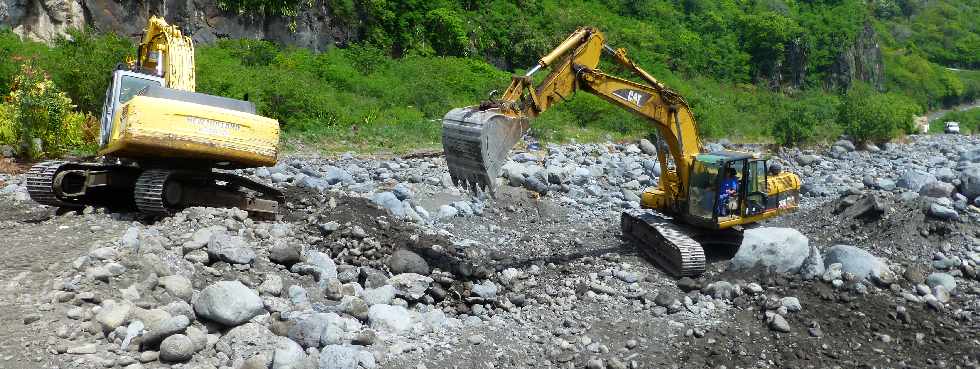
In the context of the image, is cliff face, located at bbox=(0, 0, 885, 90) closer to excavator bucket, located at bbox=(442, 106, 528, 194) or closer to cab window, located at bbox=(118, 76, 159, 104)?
cab window, located at bbox=(118, 76, 159, 104)

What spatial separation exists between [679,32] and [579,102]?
22.5 m

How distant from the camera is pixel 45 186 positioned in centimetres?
792

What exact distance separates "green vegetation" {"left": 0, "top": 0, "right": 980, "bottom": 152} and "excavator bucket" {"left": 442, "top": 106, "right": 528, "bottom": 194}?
29.6ft

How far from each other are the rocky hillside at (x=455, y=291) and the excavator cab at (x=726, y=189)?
428mm

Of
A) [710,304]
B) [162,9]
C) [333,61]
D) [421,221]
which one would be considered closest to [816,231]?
[710,304]

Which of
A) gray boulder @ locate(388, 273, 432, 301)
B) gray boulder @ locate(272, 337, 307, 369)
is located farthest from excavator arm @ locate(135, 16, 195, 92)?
gray boulder @ locate(272, 337, 307, 369)

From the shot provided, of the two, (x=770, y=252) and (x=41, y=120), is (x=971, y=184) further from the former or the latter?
(x=41, y=120)

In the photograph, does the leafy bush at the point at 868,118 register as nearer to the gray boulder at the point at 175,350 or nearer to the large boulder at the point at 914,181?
the large boulder at the point at 914,181

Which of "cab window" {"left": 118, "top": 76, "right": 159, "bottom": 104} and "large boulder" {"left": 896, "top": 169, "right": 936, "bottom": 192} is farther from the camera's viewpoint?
"large boulder" {"left": 896, "top": 169, "right": 936, "bottom": 192}

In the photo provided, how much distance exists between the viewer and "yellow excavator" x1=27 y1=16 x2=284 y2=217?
23.4 ft

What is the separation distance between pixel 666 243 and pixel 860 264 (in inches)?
77.4

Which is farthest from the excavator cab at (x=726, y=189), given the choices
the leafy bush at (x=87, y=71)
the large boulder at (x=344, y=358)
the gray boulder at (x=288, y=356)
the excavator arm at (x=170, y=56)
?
the leafy bush at (x=87, y=71)

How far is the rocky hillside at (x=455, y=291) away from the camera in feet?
16.7

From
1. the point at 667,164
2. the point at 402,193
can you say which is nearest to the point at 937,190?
the point at 667,164
